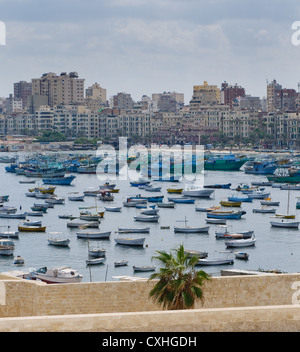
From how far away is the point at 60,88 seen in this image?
12631cm

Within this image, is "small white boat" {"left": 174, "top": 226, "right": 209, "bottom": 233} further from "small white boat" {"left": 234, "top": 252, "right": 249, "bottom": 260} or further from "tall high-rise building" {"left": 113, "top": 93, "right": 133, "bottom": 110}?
"tall high-rise building" {"left": 113, "top": 93, "right": 133, "bottom": 110}

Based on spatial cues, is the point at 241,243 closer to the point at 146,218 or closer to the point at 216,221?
the point at 216,221

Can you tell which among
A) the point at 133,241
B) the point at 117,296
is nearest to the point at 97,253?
the point at 133,241

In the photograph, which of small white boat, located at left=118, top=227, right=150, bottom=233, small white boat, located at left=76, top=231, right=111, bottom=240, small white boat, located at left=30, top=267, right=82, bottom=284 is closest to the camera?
small white boat, located at left=30, top=267, right=82, bottom=284

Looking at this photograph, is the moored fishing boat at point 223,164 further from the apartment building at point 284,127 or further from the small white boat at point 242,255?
the small white boat at point 242,255

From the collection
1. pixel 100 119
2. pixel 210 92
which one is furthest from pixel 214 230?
pixel 210 92

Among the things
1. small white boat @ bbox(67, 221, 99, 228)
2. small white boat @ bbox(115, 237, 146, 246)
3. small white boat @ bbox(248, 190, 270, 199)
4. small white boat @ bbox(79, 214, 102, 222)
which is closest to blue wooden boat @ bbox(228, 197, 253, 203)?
small white boat @ bbox(248, 190, 270, 199)

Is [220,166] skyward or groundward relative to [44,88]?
groundward

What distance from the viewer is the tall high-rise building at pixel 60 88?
413ft

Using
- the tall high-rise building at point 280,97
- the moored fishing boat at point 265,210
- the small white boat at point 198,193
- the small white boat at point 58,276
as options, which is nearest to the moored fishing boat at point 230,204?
the moored fishing boat at point 265,210

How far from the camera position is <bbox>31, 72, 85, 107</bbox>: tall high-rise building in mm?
125812

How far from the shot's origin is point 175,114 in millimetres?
114250
